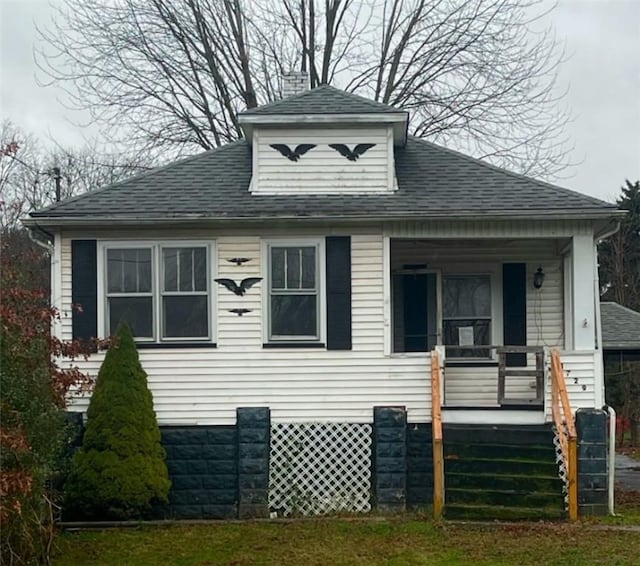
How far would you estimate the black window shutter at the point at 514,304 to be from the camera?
41.3 ft

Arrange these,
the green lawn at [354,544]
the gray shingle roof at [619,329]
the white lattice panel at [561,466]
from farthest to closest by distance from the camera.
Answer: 1. the gray shingle roof at [619,329]
2. the white lattice panel at [561,466]
3. the green lawn at [354,544]

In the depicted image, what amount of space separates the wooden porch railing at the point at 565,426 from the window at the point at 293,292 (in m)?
3.05

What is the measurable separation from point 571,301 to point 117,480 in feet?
20.3

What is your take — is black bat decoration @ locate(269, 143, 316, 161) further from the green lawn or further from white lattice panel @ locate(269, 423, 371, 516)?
the green lawn

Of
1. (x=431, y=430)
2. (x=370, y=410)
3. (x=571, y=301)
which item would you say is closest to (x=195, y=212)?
(x=370, y=410)

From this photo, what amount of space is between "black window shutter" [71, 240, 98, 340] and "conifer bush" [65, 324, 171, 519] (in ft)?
2.00

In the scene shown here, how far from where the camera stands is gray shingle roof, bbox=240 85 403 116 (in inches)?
463

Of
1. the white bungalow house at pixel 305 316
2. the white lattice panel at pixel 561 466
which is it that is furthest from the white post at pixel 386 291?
the white lattice panel at pixel 561 466

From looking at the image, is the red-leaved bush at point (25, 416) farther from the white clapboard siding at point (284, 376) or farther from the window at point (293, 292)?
the window at point (293, 292)

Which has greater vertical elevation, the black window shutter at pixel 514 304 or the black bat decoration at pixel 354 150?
the black bat decoration at pixel 354 150

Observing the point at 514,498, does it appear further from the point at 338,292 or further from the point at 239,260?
the point at 239,260

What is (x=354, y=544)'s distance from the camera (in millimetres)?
9125

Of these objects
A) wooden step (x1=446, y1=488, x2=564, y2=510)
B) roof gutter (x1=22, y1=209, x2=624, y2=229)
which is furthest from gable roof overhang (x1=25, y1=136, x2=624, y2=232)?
wooden step (x1=446, y1=488, x2=564, y2=510)

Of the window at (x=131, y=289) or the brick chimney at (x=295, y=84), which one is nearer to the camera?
the window at (x=131, y=289)
